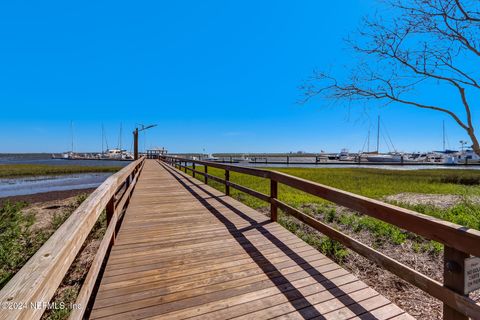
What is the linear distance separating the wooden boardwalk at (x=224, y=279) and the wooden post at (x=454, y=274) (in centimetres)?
46

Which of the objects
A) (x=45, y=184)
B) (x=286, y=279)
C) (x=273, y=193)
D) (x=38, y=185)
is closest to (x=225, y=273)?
(x=286, y=279)

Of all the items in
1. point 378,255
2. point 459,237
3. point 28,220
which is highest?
point 459,237

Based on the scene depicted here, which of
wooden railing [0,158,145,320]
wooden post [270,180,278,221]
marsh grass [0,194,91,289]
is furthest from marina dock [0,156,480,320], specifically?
marsh grass [0,194,91,289]

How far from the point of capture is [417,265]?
15.2 ft

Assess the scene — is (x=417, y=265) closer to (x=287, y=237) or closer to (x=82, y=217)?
(x=287, y=237)

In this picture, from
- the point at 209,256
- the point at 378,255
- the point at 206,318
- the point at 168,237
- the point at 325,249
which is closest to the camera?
the point at 206,318

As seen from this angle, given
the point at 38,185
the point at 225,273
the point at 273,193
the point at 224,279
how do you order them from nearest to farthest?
the point at 224,279 → the point at 225,273 → the point at 273,193 → the point at 38,185

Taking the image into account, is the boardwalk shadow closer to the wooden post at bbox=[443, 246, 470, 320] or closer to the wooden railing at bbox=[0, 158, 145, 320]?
the wooden post at bbox=[443, 246, 470, 320]

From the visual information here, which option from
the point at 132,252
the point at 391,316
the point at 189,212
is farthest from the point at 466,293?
the point at 189,212

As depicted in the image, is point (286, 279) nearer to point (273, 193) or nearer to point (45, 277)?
point (273, 193)

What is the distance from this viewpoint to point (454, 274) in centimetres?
175

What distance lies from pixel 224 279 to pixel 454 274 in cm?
194

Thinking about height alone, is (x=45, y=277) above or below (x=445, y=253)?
above

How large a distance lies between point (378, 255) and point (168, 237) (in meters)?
2.89
